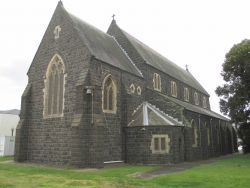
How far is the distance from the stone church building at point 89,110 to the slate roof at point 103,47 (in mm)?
126

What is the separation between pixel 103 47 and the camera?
92.6 feet

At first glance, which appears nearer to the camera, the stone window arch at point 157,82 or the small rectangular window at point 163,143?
the small rectangular window at point 163,143

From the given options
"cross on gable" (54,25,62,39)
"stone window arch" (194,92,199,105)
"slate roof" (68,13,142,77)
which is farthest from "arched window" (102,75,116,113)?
"stone window arch" (194,92,199,105)

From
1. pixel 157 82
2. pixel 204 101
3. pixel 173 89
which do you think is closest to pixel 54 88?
pixel 157 82

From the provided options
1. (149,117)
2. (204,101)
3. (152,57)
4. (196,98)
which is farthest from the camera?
(204,101)

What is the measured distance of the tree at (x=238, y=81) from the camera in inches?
1206

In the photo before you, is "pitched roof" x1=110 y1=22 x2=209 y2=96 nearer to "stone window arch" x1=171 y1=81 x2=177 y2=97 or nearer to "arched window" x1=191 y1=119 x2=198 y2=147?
"stone window arch" x1=171 y1=81 x2=177 y2=97

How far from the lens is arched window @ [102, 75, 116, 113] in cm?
2514

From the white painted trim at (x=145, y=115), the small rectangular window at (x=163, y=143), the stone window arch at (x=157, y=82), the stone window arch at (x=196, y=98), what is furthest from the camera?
the stone window arch at (x=196, y=98)

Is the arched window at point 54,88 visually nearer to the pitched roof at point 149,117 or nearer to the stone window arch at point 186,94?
the pitched roof at point 149,117

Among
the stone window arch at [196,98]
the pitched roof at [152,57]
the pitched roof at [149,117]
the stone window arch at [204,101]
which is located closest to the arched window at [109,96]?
the pitched roof at [149,117]

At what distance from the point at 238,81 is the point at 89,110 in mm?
18233

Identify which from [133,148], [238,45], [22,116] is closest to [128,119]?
[133,148]

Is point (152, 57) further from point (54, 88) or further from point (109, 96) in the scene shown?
point (54, 88)
